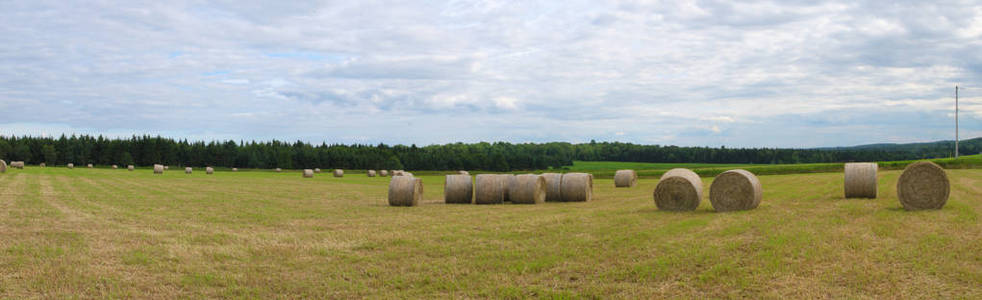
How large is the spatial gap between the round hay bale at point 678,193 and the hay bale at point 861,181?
564cm

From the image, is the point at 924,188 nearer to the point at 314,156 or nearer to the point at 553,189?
the point at 553,189

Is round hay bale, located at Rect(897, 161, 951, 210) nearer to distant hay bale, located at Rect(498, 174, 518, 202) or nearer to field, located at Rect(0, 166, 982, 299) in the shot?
field, located at Rect(0, 166, 982, 299)

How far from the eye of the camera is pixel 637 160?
347 ft

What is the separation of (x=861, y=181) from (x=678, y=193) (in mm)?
6489

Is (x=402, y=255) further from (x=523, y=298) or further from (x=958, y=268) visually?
(x=958, y=268)

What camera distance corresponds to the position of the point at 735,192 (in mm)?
17172

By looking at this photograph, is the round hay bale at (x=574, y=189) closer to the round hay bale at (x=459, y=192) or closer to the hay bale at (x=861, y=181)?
the round hay bale at (x=459, y=192)

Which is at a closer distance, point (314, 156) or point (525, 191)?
point (525, 191)

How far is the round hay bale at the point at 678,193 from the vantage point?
17500mm

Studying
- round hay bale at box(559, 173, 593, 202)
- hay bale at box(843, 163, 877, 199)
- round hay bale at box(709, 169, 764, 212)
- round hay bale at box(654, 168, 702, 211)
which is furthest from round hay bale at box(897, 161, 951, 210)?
round hay bale at box(559, 173, 593, 202)

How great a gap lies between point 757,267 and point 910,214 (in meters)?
8.33

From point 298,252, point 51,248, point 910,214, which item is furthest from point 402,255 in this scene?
point 910,214

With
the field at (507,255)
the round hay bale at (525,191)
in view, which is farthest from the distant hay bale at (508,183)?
the field at (507,255)

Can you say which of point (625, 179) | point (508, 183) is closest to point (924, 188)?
point (508, 183)
